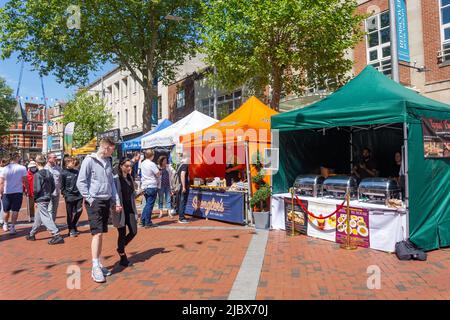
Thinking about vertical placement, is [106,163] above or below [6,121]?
below

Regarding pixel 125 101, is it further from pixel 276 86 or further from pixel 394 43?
pixel 394 43

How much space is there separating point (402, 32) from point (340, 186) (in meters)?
7.15

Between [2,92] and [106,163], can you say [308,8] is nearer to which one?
[106,163]

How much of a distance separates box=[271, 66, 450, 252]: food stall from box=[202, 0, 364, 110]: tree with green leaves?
186 inches

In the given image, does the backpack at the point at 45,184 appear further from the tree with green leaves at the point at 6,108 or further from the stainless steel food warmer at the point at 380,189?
the tree with green leaves at the point at 6,108

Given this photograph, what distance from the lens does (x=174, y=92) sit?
29.0 m

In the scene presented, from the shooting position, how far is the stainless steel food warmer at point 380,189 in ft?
20.9

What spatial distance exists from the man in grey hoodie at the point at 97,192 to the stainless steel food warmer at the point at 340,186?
177 inches

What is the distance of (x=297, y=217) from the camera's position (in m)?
7.64

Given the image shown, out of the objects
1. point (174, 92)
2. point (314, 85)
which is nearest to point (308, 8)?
point (314, 85)

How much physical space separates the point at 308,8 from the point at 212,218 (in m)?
7.58

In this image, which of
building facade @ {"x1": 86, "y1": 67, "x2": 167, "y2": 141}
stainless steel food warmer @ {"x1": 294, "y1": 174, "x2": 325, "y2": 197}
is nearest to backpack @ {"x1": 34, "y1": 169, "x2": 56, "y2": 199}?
stainless steel food warmer @ {"x1": 294, "y1": 174, "x2": 325, "y2": 197}

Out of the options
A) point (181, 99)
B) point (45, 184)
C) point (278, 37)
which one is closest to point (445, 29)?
point (278, 37)

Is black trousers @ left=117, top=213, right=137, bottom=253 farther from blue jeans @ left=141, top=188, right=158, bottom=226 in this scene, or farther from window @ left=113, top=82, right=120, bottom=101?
window @ left=113, top=82, right=120, bottom=101
